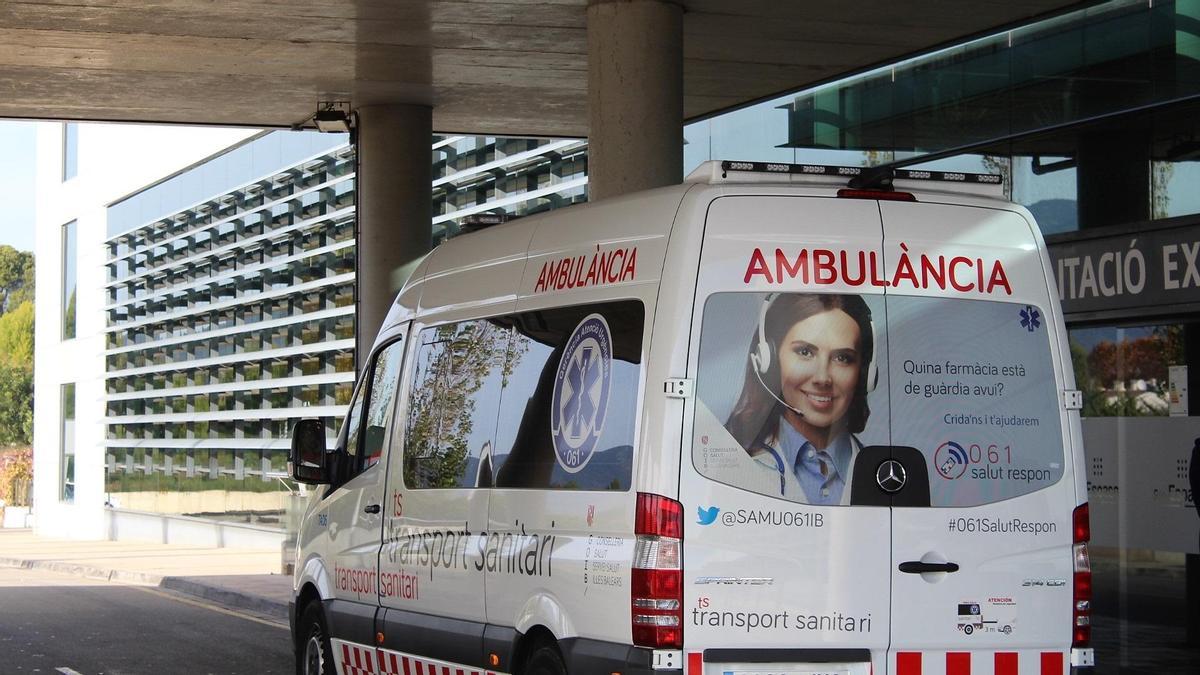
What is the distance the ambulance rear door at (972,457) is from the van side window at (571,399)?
102 cm

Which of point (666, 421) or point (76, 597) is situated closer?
point (666, 421)

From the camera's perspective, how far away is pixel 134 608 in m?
19.4

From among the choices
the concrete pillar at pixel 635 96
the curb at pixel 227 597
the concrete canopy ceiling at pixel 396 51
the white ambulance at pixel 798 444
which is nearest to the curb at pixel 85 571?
the curb at pixel 227 597

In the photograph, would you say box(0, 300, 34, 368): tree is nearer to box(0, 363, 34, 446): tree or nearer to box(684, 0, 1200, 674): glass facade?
box(0, 363, 34, 446): tree

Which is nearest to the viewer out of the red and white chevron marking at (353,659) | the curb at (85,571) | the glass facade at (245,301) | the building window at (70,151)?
the red and white chevron marking at (353,659)

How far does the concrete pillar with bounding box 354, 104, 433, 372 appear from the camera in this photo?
19328 millimetres

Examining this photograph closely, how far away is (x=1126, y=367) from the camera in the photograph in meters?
14.0

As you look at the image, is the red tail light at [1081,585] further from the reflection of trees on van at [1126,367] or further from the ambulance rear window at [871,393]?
the reflection of trees on van at [1126,367]

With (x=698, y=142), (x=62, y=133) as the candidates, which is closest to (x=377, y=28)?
(x=698, y=142)

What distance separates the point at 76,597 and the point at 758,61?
10.6 m

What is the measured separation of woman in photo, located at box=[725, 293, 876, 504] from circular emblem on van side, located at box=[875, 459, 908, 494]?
0.41 ft

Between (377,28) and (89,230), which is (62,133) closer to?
(89,230)

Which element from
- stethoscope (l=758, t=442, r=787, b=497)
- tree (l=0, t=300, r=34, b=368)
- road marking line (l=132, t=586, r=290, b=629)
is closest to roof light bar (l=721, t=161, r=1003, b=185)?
stethoscope (l=758, t=442, r=787, b=497)

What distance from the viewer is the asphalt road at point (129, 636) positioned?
13500 millimetres
